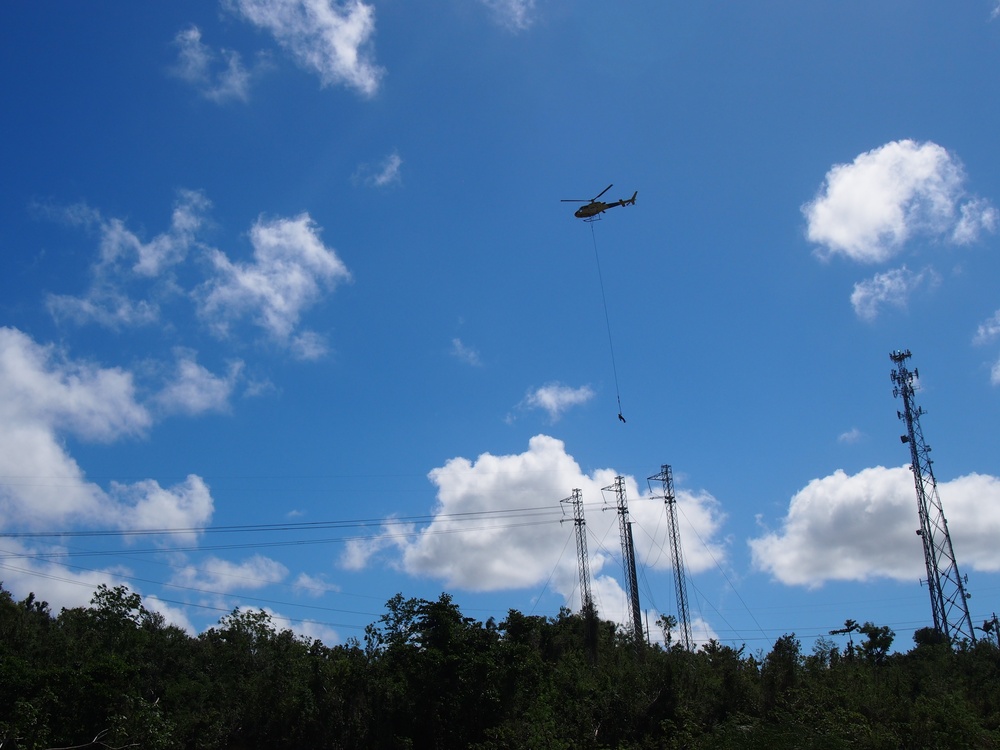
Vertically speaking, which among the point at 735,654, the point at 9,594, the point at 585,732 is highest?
the point at 9,594

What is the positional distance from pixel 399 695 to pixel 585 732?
10.4 meters

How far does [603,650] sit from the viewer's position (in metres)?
64.1

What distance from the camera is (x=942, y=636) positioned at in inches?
2259

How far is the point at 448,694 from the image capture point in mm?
43531

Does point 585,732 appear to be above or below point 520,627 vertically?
below

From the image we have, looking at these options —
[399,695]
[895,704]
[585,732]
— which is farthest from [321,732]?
[895,704]

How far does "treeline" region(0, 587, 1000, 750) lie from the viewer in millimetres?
37469

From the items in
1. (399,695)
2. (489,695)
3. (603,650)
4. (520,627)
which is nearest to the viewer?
(489,695)

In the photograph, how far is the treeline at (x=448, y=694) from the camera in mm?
37469

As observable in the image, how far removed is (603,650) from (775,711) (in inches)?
777

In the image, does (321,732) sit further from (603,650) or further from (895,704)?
(895,704)

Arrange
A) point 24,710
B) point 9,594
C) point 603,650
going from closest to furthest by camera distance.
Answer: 1. point 24,710
2. point 603,650
3. point 9,594

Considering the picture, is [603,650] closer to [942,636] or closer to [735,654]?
[735,654]

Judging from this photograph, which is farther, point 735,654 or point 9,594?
point 9,594
